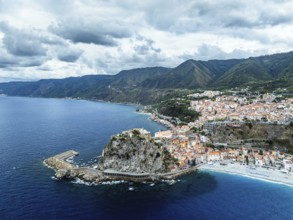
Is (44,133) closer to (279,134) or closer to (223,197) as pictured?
(223,197)

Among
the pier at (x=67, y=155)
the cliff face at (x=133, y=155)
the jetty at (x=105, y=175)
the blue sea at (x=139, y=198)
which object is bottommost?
the blue sea at (x=139, y=198)

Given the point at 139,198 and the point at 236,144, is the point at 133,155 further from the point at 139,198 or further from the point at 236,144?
the point at 236,144

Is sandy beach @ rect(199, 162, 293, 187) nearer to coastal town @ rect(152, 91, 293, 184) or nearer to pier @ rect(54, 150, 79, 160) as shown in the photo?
coastal town @ rect(152, 91, 293, 184)

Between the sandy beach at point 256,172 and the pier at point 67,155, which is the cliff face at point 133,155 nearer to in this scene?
the sandy beach at point 256,172

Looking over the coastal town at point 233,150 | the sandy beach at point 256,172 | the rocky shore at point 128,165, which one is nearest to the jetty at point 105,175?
the rocky shore at point 128,165

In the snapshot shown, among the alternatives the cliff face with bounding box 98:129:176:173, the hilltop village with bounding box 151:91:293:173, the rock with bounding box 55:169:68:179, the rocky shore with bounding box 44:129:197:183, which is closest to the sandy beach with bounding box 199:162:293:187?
the hilltop village with bounding box 151:91:293:173

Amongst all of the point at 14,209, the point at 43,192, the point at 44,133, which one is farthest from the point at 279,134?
the point at 44,133
